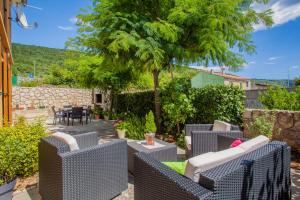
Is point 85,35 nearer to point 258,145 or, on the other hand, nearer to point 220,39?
point 220,39

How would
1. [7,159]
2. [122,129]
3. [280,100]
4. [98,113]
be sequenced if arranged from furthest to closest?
[98,113]
[122,129]
[280,100]
[7,159]

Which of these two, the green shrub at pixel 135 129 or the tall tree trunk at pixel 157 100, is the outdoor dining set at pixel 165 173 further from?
the tall tree trunk at pixel 157 100

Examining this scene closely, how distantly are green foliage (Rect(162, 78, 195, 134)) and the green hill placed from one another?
30174mm

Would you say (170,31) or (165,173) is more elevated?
(170,31)

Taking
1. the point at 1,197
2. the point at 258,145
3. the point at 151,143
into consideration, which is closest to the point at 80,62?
the point at 151,143

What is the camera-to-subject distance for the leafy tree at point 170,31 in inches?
290

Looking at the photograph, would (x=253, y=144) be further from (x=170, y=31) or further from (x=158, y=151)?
(x=170, y=31)

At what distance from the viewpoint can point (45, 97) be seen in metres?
22.2

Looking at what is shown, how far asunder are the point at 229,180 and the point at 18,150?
3.84 m

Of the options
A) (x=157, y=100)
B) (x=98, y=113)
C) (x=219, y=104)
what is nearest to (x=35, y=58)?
(x=98, y=113)

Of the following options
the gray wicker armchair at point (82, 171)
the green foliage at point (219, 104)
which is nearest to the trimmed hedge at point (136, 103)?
the green foliage at point (219, 104)

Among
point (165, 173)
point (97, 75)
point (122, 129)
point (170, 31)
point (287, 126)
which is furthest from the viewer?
point (97, 75)

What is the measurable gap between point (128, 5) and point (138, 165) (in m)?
6.66

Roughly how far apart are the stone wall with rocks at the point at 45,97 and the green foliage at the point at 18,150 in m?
16.7
